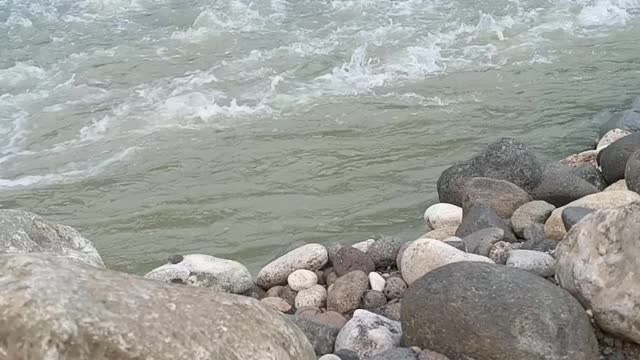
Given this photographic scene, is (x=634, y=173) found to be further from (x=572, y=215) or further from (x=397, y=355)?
(x=397, y=355)

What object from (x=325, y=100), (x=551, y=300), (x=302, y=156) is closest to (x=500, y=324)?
(x=551, y=300)

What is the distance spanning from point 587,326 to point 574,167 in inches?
148

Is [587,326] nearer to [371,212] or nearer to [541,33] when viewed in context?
[371,212]

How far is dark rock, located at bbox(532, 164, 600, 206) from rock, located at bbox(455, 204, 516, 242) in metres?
0.69

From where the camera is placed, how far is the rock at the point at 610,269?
384 centimetres

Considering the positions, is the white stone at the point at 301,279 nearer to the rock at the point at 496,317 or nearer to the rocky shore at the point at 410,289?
the rocky shore at the point at 410,289

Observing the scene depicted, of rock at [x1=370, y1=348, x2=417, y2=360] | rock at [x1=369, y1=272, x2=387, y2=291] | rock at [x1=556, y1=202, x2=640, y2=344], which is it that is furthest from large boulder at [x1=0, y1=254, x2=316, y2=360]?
rock at [x1=369, y1=272, x2=387, y2=291]

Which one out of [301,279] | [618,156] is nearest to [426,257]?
[301,279]

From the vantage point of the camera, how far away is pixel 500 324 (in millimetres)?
3863

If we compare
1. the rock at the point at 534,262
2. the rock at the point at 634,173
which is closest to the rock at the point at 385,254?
the rock at the point at 534,262

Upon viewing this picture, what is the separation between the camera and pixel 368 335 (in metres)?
4.50

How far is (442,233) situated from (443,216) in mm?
311

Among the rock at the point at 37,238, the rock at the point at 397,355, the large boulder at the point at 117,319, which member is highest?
the large boulder at the point at 117,319

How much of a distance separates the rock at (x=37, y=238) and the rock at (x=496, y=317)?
1695mm
